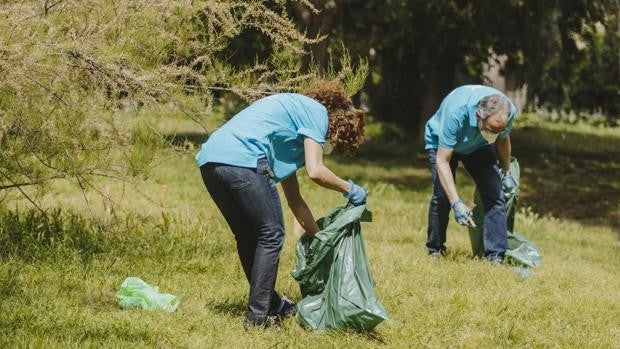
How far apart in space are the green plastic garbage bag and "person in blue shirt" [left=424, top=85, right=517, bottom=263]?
1.74m

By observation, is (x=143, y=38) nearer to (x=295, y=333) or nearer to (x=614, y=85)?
(x=295, y=333)

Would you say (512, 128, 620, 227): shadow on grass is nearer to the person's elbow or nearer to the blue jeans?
the blue jeans

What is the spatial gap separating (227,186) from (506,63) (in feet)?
46.8

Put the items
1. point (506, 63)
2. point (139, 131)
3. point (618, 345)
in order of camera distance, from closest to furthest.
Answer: point (618, 345) → point (139, 131) → point (506, 63)

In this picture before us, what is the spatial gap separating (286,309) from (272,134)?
45.7 inches

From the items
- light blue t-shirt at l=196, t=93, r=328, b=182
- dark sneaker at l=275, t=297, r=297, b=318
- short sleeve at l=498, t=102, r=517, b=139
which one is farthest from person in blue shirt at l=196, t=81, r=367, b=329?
short sleeve at l=498, t=102, r=517, b=139

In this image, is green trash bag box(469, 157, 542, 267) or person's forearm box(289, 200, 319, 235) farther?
green trash bag box(469, 157, 542, 267)

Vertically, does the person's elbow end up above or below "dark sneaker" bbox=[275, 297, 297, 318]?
above

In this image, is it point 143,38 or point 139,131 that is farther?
point 139,131

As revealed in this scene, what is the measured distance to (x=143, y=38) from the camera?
6.54 metres

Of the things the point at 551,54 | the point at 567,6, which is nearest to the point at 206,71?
the point at 551,54

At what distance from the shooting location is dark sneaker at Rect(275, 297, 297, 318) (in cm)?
553

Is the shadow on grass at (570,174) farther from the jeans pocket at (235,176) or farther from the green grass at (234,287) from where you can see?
the jeans pocket at (235,176)

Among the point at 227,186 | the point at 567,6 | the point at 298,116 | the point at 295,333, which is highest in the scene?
the point at 567,6
